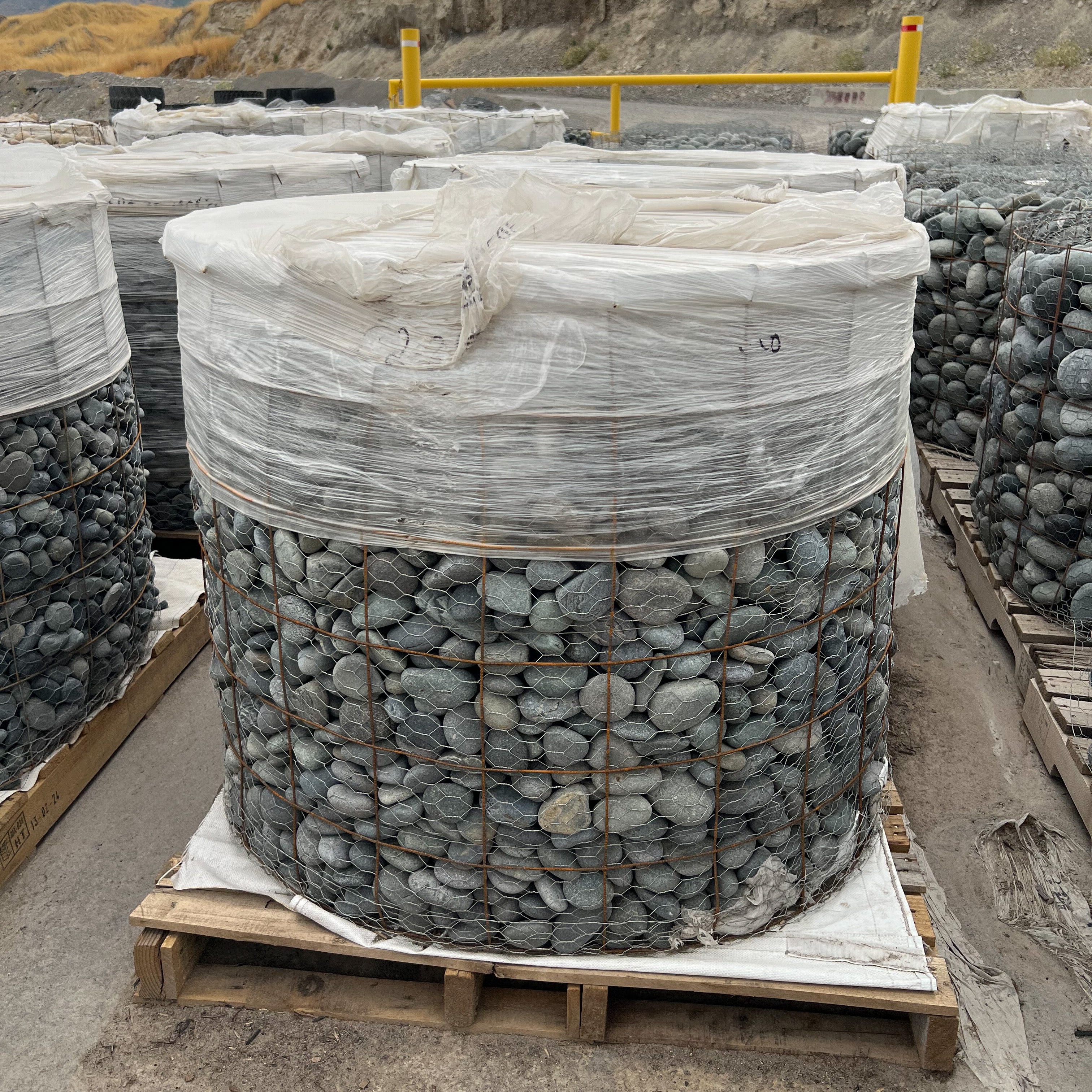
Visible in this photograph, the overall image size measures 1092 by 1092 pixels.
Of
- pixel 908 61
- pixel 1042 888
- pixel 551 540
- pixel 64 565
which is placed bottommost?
pixel 1042 888

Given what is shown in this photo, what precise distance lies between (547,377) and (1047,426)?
2811 mm

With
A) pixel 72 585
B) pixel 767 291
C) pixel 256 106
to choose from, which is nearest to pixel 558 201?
pixel 767 291

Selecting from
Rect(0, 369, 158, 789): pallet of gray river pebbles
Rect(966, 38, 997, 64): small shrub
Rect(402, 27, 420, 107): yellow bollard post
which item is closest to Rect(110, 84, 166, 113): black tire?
Rect(402, 27, 420, 107): yellow bollard post

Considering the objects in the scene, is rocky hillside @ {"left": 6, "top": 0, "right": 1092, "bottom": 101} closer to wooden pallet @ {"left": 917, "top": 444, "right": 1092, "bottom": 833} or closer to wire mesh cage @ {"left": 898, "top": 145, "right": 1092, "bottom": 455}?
wire mesh cage @ {"left": 898, "top": 145, "right": 1092, "bottom": 455}

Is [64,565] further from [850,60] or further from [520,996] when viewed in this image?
[850,60]

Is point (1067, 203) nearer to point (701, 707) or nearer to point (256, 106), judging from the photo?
point (701, 707)

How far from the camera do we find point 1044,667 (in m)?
3.99

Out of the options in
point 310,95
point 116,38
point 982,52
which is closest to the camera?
point 310,95

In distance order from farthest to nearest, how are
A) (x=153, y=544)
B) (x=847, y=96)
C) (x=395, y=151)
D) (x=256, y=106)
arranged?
1. (x=847, y=96)
2. (x=256, y=106)
3. (x=395, y=151)
4. (x=153, y=544)

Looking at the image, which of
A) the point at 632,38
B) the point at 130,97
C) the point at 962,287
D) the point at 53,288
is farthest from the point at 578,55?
the point at 53,288

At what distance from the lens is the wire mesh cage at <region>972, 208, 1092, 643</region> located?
13.0 feet

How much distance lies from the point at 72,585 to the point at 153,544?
162cm

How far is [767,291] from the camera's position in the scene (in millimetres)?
2049

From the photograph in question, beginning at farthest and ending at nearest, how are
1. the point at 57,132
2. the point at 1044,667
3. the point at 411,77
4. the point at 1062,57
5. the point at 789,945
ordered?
the point at 1062,57
the point at 57,132
the point at 411,77
the point at 1044,667
the point at 789,945
